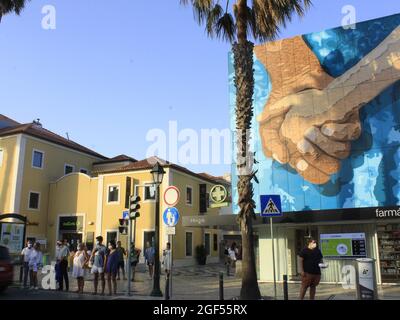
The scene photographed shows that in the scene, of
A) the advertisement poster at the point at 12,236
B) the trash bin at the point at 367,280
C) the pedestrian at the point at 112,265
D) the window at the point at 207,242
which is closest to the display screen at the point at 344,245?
the trash bin at the point at 367,280

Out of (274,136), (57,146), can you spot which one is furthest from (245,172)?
(57,146)

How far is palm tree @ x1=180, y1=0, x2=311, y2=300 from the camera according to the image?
43.7 feet

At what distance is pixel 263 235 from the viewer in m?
20.7

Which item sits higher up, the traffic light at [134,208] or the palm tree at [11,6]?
the palm tree at [11,6]

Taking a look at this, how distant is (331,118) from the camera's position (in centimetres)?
1975

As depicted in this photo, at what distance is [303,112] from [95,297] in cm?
1184

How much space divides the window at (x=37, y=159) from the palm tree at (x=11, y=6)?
15985 millimetres

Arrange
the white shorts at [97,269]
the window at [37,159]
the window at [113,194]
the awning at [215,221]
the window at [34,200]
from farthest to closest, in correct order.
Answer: the window at [37,159] < the window at [34,200] < the window at [113,194] < the awning at [215,221] < the white shorts at [97,269]

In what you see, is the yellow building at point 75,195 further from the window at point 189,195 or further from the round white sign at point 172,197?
the round white sign at point 172,197

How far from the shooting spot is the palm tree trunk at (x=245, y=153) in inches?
514

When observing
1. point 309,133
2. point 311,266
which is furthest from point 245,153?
point 309,133

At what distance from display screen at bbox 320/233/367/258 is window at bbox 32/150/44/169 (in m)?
26.5

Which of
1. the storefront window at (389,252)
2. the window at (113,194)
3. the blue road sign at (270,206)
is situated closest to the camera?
the blue road sign at (270,206)

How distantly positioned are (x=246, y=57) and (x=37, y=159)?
28.1m
